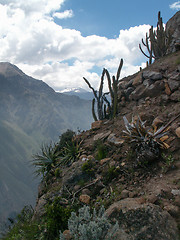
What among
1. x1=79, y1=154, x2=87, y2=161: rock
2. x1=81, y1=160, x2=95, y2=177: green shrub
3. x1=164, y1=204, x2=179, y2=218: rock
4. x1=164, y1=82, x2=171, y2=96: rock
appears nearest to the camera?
x1=164, y1=204, x2=179, y2=218: rock

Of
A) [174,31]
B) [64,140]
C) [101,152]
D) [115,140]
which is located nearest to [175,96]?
[115,140]

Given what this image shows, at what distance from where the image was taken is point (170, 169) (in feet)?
14.2

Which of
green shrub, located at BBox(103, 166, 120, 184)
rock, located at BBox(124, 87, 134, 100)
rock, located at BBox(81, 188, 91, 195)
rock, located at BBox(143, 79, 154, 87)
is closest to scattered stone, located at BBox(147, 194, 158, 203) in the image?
green shrub, located at BBox(103, 166, 120, 184)

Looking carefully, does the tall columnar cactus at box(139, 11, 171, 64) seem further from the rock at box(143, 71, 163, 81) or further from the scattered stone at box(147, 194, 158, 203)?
the scattered stone at box(147, 194, 158, 203)

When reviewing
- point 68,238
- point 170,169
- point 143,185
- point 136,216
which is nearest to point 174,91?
point 170,169

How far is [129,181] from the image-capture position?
4.60m

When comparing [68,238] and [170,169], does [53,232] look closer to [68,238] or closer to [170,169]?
[68,238]

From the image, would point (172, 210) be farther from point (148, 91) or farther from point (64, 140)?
point (148, 91)

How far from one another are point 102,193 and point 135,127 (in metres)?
2.14

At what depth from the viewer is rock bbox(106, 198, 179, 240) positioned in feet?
9.07

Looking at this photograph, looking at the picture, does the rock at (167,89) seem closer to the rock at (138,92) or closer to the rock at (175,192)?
the rock at (138,92)

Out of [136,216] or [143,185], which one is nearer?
[136,216]

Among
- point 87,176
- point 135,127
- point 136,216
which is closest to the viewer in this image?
point 136,216

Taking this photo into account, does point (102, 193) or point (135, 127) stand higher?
point (135, 127)
